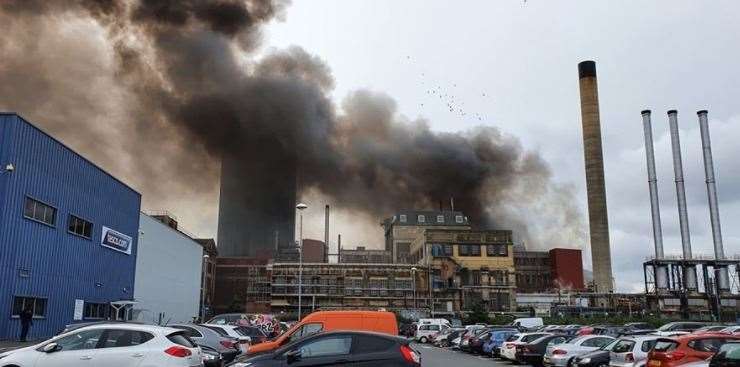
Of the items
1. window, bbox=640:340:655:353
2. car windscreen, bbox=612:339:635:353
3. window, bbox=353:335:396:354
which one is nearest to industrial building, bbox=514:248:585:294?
car windscreen, bbox=612:339:635:353

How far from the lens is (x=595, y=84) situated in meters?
91.6

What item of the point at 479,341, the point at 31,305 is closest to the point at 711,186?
the point at 479,341

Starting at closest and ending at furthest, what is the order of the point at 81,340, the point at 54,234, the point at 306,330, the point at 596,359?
1. the point at 81,340
2. the point at 306,330
3. the point at 596,359
4. the point at 54,234

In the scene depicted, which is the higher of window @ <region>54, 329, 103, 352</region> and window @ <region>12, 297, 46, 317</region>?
window @ <region>12, 297, 46, 317</region>

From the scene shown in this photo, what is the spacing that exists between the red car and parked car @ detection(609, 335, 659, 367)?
2.02 meters

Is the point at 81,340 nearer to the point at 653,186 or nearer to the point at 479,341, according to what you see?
the point at 479,341

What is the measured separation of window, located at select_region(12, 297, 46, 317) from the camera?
27266 millimetres

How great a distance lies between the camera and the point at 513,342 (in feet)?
88.3

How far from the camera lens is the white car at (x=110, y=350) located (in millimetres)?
12297

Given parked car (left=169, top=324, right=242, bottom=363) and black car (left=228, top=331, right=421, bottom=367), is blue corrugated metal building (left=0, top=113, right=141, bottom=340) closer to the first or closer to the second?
parked car (left=169, top=324, right=242, bottom=363)

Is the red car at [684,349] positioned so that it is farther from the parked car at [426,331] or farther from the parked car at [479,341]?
the parked car at [426,331]

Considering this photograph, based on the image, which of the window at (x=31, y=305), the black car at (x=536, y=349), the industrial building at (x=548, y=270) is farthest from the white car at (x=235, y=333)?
the industrial building at (x=548, y=270)

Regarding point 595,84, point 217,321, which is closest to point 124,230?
point 217,321

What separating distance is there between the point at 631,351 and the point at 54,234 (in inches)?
1070
